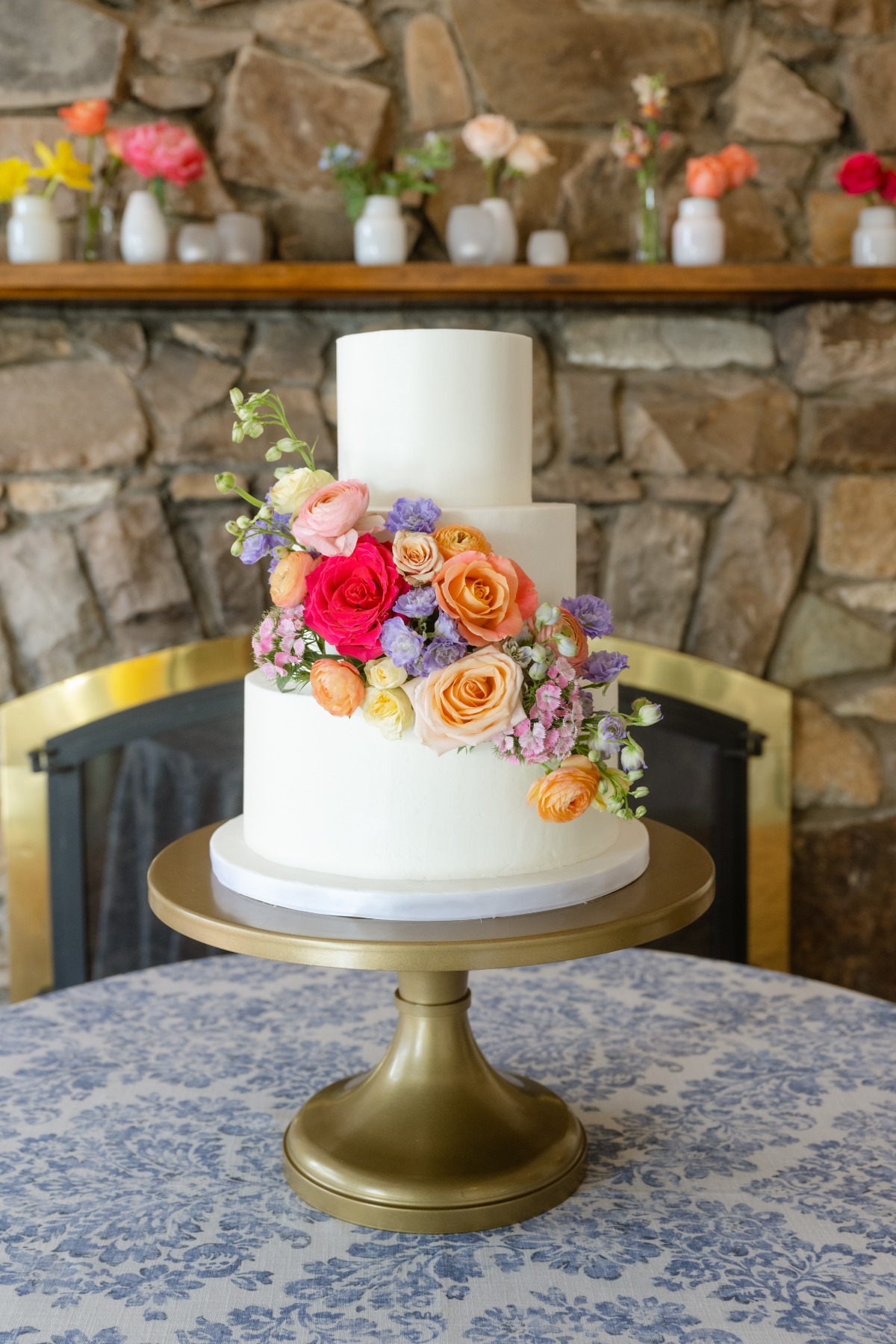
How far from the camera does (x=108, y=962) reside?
208 centimetres

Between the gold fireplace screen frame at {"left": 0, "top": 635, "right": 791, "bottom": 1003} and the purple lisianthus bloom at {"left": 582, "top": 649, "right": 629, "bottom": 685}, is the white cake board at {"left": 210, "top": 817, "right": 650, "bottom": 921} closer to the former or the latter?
the purple lisianthus bloom at {"left": 582, "top": 649, "right": 629, "bottom": 685}

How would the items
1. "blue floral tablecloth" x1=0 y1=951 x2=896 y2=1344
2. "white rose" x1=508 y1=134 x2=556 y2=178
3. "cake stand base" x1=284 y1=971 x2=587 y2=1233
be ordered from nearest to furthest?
"blue floral tablecloth" x1=0 y1=951 x2=896 y2=1344
"cake stand base" x1=284 y1=971 x2=587 y2=1233
"white rose" x1=508 y1=134 x2=556 y2=178

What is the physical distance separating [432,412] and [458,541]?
137 millimetres

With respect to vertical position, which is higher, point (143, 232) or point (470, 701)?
point (143, 232)

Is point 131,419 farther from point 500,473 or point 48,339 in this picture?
point 500,473

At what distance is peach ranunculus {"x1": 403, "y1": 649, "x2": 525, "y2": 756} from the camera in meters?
0.86

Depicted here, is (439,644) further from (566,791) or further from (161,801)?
(161,801)

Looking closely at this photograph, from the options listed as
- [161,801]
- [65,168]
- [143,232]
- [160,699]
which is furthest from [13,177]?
[161,801]

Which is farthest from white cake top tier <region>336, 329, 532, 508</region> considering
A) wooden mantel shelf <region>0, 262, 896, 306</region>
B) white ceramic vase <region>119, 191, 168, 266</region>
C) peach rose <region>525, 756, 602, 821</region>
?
white ceramic vase <region>119, 191, 168, 266</region>

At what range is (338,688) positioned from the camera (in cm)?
89

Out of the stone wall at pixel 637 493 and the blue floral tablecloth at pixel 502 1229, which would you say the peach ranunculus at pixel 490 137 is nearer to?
the stone wall at pixel 637 493

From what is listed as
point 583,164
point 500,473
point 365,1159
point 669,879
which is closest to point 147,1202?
point 365,1159

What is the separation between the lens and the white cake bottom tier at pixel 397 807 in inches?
35.8

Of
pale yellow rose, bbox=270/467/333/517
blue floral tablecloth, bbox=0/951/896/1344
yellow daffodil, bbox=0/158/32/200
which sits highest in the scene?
yellow daffodil, bbox=0/158/32/200
